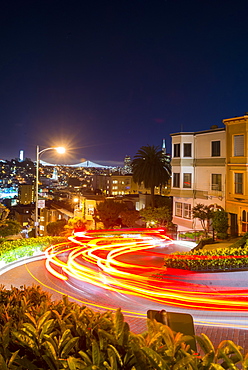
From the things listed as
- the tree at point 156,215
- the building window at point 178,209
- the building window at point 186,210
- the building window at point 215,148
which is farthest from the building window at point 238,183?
the tree at point 156,215

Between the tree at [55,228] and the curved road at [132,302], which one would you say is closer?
the curved road at [132,302]

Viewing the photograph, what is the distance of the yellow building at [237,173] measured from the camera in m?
26.0

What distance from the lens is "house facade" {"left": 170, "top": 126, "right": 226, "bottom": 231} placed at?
2959 cm

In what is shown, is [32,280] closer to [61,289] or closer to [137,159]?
[61,289]

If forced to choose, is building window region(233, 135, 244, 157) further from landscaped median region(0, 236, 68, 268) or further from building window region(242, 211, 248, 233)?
landscaped median region(0, 236, 68, 268)

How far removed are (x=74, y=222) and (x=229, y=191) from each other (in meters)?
22.6

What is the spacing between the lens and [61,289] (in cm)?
1339

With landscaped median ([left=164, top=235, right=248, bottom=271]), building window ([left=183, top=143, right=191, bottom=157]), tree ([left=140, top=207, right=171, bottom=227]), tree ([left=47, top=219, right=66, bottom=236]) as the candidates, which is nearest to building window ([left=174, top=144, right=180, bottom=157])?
building window ([left=183, top=143, right=191, bottom=157])

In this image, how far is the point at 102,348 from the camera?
156 inches

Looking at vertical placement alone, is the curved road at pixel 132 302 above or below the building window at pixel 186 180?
below

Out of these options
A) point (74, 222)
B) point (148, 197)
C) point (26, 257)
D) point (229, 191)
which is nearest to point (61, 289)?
point (26, 257)

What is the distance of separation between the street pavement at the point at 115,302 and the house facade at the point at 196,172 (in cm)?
1794

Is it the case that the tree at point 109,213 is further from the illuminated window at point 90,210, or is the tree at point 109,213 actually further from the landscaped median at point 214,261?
the landscaped median at point 214,261

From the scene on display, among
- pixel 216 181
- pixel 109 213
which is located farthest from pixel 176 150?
pixel 109 213
